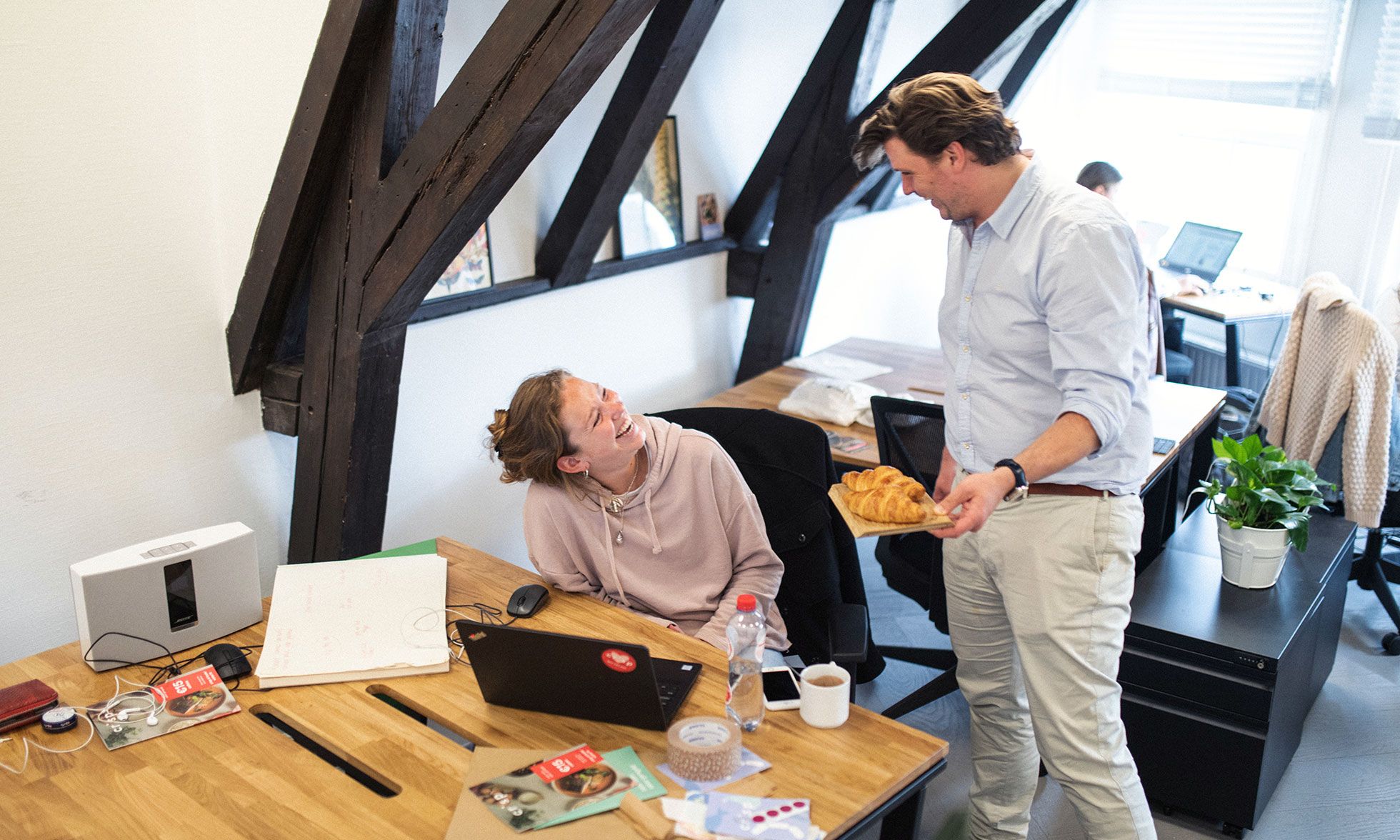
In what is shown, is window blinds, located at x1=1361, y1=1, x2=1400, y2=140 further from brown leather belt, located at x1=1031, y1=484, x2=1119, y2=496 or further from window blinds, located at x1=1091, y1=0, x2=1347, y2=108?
brown leather belt, located at x1=1031, y1=484, x2=1119, y2=496

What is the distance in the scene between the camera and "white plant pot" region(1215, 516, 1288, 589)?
2.70 metres

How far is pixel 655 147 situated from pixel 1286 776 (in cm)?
274

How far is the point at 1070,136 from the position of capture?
248 inches

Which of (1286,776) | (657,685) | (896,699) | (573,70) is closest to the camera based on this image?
(657,685)

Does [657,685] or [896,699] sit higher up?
[657,685]

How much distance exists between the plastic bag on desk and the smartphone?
165 centimetres

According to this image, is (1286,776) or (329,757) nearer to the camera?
(329,757)

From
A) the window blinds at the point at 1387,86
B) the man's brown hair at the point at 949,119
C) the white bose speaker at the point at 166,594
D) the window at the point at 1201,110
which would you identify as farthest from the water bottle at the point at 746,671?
the window blinds at the point at 1387,86

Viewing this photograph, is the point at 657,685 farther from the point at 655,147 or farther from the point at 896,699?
the point at 655,147

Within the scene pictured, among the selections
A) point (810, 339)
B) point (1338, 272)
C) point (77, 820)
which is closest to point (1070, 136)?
point (1338, 272)

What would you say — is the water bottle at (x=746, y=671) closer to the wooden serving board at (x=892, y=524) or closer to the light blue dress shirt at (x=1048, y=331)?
the wooden serving board at (x=892, y=524)

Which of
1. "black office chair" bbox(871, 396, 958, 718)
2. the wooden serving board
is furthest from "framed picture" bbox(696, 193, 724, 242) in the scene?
the wooden serving board

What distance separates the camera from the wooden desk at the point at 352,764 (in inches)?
60.1

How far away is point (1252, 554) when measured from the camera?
2.72 metres
